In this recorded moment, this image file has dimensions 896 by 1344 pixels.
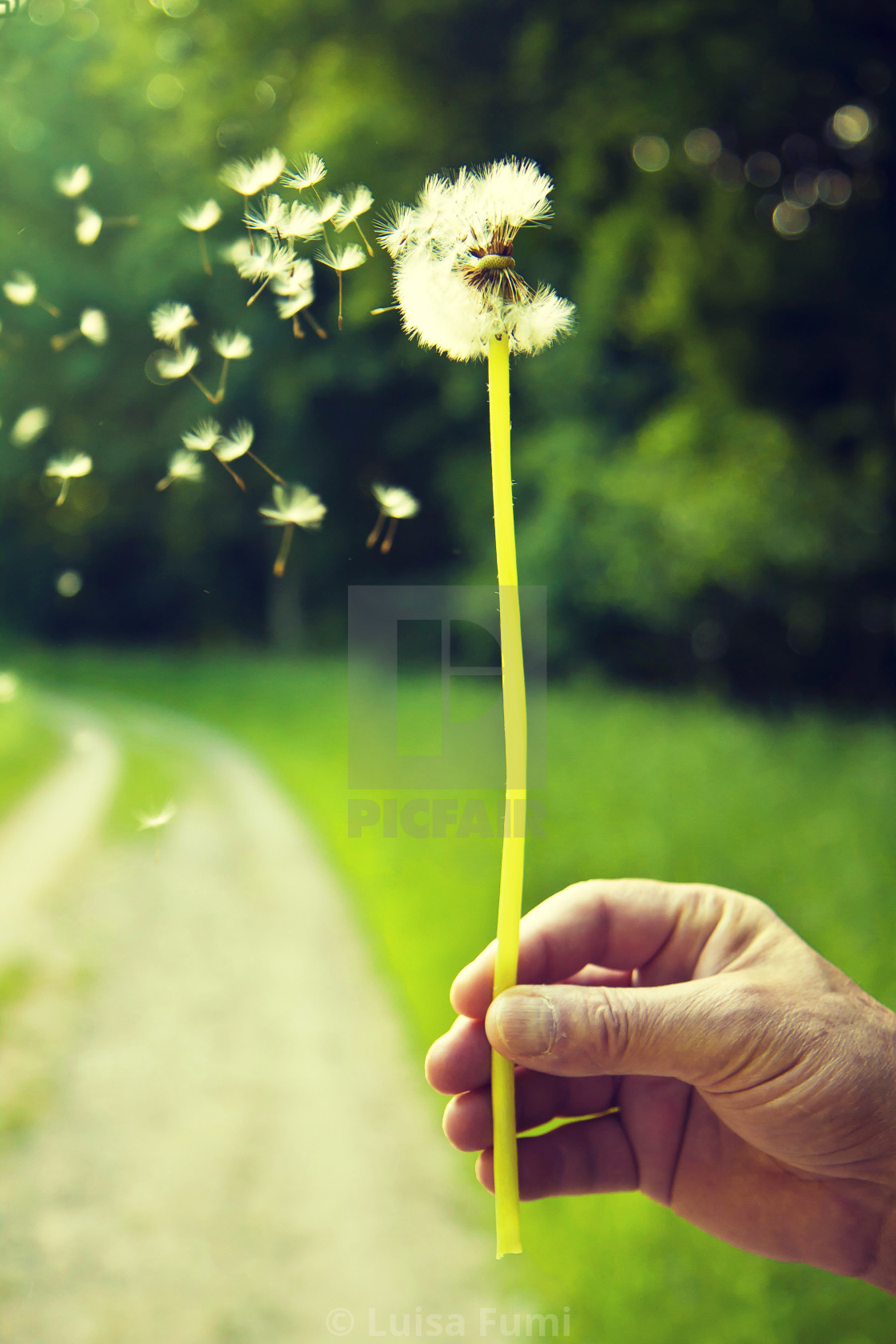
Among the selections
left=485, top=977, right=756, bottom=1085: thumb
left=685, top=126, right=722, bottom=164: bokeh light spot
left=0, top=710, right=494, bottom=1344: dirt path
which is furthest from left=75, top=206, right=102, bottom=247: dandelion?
left=685, top=126, right=722, bottom=164: bokeh light spot

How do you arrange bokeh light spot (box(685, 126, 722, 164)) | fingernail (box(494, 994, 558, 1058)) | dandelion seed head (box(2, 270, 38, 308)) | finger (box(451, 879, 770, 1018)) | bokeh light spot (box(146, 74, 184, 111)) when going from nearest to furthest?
1. fingernail (box(494, 994, 558, 1058))
2. dandelion seed head (box(2, 270, 38, 308))
3. finger (box(451, 879, 770, 1018))
4. bokeh light spot (box(146, 74, 184, 111))
5. bokeh light spot (box(685, 126, 722, 164))

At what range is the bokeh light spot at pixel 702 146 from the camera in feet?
16.2

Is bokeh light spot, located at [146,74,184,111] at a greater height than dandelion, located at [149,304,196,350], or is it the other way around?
bokeh light spot, located at [146,74,184,111]

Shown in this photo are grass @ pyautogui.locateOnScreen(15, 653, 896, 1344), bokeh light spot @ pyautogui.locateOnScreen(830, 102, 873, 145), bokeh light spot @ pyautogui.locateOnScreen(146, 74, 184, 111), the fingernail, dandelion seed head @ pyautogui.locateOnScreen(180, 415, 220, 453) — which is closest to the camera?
the fingernail

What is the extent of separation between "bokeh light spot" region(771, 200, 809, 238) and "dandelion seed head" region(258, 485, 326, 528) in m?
5.17

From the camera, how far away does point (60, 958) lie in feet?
10.6

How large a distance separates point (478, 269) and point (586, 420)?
5.74 meters

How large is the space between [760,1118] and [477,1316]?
109 cm

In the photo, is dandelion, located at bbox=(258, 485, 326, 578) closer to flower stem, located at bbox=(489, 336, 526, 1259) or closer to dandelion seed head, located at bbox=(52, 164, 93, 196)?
flower stem, located at bbox=(489, 336, 526, 1259)

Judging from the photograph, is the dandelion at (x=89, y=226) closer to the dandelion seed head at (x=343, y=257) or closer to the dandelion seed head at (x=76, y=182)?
the dandelion seed head at (x=76, y=182)

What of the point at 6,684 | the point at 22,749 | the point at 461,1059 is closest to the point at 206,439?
the point at 6,684

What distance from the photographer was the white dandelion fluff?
2.77ft

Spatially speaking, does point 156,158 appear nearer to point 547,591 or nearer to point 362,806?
point 362,806

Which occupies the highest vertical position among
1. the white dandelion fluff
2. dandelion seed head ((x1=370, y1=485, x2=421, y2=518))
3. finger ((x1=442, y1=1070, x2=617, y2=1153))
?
the white dandelion fluff
